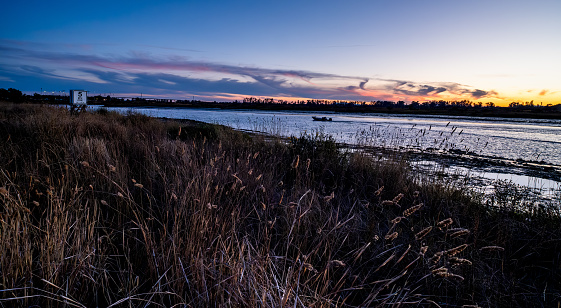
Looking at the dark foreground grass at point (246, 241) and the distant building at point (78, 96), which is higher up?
the distant building at point (78, 96)

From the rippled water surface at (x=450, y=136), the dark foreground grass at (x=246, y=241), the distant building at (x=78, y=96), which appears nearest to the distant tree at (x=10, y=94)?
the rippled water surface at (x=450, y=136)

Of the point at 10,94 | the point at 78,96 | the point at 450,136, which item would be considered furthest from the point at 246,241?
the point at 10,94

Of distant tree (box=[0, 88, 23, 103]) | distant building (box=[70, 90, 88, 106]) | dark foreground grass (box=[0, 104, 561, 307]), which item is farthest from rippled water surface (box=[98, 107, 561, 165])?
distant tree (box=[0, 88, 23, 103])

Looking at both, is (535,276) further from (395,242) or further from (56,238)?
(56,238)

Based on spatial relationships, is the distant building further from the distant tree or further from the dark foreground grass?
the distant tree

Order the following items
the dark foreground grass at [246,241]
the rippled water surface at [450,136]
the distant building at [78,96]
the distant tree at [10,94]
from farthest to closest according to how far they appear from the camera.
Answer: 1. the distant tree at [10,94]
2. the distant building at [78,96]
3. the rippled water surface at [450,136]
4. the dark foreground grass at [246,241]

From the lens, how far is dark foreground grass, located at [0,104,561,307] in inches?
76.4

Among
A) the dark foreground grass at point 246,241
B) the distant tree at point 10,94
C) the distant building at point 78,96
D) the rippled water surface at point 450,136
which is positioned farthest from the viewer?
the distant tree at point 10,94

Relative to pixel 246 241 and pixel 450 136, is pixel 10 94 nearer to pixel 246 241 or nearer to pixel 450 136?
pixel 246 241

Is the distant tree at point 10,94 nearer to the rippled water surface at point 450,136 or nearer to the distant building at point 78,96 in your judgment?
the rippled water surface at point 450,136

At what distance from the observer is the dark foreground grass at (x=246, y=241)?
194 cm

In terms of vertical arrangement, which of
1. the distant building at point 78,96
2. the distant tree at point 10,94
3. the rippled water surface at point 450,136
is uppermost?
the distant tree at point 10,94

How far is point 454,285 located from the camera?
2568 millimetres

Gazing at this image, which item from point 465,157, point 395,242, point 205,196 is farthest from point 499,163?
point 205,196
